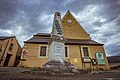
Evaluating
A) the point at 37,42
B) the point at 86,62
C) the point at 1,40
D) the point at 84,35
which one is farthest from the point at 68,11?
the point at 1,40

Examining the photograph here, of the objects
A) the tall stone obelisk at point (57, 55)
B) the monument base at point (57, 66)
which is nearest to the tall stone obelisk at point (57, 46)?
the tall stone obelisk at point (57, 55)

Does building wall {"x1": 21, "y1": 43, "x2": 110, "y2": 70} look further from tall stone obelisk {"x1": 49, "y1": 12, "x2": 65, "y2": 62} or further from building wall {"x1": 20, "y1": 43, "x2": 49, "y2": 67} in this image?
tall stone obelisk {"x1": 49, "y1": 12, "x2": 65, "y2": 62}

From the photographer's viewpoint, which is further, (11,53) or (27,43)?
(11,53)

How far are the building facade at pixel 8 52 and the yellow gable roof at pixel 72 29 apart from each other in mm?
11395

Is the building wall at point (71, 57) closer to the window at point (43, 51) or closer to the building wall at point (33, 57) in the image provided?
the building wall at point (33, 57)

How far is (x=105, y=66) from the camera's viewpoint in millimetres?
14641

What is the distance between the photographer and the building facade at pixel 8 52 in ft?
55.1

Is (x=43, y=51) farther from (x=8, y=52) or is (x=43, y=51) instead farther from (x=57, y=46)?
(x=57, y=46)

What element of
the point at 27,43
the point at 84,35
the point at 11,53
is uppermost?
the point at 84,35

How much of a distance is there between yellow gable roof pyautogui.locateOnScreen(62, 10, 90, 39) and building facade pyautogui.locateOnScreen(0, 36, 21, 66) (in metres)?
11.4

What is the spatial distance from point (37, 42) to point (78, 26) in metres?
9.42

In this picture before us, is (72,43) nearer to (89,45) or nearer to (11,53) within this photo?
(89,45)

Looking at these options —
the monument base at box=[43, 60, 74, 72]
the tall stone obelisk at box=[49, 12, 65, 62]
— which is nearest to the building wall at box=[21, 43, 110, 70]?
the tall stone obelisk at box=[49, 12, 65, 62]

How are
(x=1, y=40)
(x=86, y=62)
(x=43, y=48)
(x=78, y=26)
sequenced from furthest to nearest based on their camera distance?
1. (x=78, y=26)
2. (x=1, y=40)
3. (x=43, y=48)
4. (x=86, y=62)
